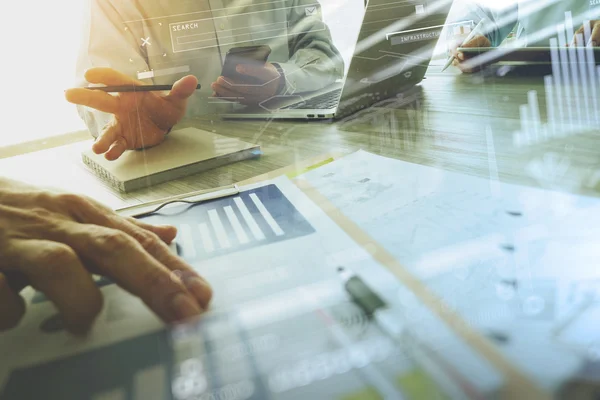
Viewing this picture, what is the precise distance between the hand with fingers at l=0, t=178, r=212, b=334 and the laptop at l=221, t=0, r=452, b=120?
0.45m

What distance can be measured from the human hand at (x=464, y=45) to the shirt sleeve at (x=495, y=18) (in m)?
0.03

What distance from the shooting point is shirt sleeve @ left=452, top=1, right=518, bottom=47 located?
97 centimetres

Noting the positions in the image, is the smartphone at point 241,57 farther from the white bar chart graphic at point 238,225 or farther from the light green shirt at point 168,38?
the white bar chart graphic at point 238,225

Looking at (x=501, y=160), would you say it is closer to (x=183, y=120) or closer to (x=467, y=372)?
(x=467, y=372)

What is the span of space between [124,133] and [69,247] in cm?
36

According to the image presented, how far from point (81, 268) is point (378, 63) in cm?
68

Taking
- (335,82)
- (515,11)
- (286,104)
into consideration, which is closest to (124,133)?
(286,104)

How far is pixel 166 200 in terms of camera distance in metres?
0.55

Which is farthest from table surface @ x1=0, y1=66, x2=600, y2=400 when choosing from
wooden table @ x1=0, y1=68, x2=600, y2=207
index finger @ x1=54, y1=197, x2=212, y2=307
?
index finger @ x1=54, y1=197, x2=212, y2=307

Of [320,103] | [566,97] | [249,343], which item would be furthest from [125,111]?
[566,97]

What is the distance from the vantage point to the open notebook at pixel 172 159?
1.96 ft

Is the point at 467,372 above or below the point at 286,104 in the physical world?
below

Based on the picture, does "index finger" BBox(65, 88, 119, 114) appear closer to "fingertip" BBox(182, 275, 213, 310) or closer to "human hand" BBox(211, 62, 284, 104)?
"human hand" BBox(211, 62, 284, 104)

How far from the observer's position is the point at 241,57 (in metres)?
0.79
